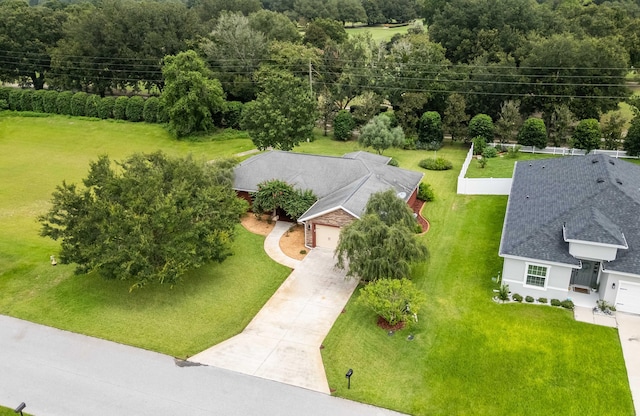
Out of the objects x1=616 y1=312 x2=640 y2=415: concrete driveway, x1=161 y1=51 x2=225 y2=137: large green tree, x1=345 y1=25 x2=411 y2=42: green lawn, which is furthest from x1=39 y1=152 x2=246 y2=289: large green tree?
x1=345 y1=25 x2=411 y2=42: green lawn

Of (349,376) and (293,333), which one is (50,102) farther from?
(349,376)

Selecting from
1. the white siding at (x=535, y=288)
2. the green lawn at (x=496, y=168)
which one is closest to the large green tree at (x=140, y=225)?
the white siding at (x=535, y=288)

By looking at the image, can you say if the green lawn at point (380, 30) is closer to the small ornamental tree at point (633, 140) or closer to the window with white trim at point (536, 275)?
the small ornamental tree at point (633, 140)

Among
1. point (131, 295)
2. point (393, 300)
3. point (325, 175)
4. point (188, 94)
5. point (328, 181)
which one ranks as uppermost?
point (188, 94)

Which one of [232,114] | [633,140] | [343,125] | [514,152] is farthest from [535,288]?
[232,114]

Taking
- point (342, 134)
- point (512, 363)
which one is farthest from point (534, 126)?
point (512, 363)

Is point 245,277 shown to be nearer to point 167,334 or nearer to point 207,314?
point 207,314
